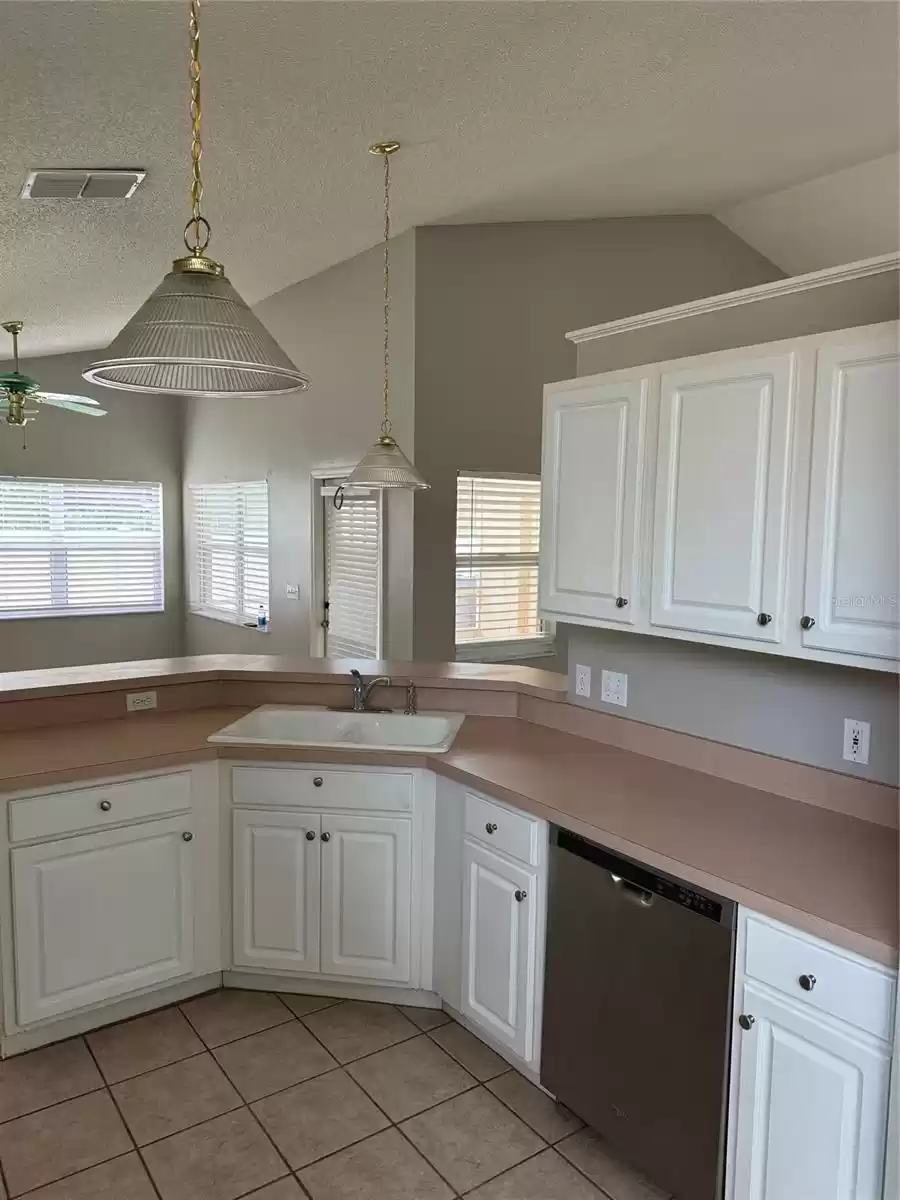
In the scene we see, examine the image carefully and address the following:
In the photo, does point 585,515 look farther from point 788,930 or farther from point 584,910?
point 788,930

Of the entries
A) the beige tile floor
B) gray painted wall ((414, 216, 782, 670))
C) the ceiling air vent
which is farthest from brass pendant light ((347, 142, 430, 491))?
the beige tile floor

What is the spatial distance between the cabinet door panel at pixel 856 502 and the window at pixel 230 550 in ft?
16.1

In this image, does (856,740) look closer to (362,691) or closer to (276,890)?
(362,691)

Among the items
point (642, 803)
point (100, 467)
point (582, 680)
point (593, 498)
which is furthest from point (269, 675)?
point (100, 467)

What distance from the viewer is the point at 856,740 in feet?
7.22

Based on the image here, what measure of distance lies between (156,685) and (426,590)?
1.97 metres

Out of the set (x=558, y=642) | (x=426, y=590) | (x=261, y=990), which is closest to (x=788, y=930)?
(x=261, y=990)

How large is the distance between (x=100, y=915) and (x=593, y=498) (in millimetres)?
1992

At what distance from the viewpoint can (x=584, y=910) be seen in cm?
221

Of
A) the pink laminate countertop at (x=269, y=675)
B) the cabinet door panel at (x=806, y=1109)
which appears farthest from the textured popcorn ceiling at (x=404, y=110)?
the cabinet door panel at (x=806, y=1109)

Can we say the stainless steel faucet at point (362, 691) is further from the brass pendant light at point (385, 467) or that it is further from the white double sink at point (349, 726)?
the brass pendant light at point (385, 467)

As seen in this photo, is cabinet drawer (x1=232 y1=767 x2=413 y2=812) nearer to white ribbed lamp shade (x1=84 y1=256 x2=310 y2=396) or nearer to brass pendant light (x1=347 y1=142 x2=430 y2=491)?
brass pendant light (x1=347 y1=142 x2=430 y2=491)

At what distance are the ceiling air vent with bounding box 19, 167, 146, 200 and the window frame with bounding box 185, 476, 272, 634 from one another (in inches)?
130

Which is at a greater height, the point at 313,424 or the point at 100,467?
the point at 313,424
